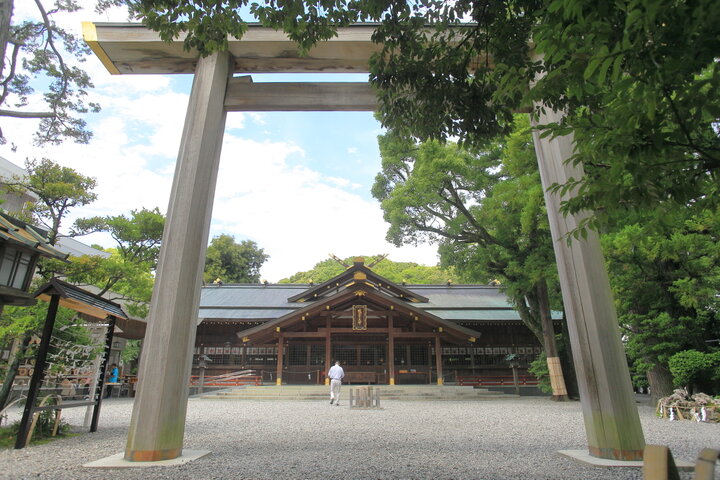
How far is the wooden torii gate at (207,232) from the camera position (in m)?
3.55

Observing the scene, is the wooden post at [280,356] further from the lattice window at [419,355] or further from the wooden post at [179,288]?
the wooden post at [179,288]

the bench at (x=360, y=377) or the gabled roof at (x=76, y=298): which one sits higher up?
the gabled roof at (x=76, y=298)

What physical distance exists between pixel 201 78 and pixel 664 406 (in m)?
11.0

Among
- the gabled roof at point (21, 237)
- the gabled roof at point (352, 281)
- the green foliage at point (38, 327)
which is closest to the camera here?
the gabled roof at point (21, 237)

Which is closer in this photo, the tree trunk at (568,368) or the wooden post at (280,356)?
the tree trunk at (568,368)

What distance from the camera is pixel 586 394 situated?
375 centimetres

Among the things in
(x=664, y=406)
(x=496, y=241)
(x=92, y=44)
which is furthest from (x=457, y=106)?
(x=496, y=241)

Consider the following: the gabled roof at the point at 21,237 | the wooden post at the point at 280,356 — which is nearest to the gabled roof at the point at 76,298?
the gabled roof at the point at 21,237

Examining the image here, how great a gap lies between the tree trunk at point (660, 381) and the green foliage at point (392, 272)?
28.1 m

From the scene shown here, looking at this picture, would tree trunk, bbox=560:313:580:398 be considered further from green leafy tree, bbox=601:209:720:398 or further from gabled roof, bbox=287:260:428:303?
gabled roof, bbox=287:260:428:303

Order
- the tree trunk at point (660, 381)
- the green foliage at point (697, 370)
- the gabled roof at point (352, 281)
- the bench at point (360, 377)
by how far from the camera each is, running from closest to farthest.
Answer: the green foliage at point (697, 370) → the tree trunk at point (660, 381) → the bench at point (360, 377) → the gabled roof at point (352, 281)

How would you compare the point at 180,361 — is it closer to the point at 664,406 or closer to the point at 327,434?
the point at 327,434

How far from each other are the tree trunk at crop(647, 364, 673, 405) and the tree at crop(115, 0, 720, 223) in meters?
9.62

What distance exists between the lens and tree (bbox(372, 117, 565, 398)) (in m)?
11.6
